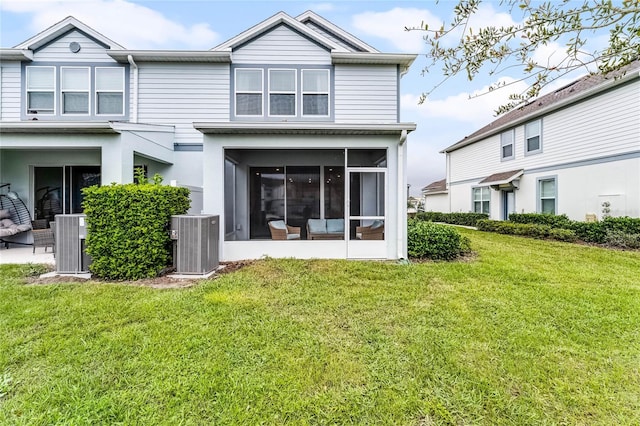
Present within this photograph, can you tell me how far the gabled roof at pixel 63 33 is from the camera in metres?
9.50

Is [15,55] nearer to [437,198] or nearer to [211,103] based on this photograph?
[211,103]

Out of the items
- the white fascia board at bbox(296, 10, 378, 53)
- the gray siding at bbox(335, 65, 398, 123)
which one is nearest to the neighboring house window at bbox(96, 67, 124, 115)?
the white fascia board at bbox(296, 10, 378, 53)

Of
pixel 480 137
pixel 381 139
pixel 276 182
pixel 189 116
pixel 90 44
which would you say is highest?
pixel 90 44

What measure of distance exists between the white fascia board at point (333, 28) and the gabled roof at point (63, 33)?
6.45 m

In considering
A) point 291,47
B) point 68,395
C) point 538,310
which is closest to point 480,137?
point 291,47

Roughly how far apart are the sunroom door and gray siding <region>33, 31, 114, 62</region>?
9237mm

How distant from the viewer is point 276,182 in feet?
35.6

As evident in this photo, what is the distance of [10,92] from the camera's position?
9.66m

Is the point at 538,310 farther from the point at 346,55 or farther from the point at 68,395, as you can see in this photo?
the point at 346,55

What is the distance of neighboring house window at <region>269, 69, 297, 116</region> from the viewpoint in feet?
32.7

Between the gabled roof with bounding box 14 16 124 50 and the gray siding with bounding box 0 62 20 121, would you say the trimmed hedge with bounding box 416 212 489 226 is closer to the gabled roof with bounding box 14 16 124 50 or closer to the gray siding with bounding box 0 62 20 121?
the gabled roof with bounding box 14 16 124 50

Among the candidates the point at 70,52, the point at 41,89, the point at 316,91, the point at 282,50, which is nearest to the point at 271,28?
the point at 282,50

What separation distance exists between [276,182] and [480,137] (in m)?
13.0

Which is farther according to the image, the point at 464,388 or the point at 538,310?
the point at 538,310
